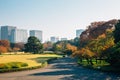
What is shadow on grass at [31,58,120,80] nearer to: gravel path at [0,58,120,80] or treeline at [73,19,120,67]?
gravel path at [0,58,120,80]

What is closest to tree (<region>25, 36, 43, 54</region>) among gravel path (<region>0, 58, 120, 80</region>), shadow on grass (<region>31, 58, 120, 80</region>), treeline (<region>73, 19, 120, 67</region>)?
treeline (<region>73, 19, 120, 67</region>)

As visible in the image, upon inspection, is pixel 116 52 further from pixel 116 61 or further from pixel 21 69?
pixel 21 69

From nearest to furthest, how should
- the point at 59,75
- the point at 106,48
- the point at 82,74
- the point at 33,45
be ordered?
the point at 59,75
the point at 82,74
the point at 106,48
the point at 33,45

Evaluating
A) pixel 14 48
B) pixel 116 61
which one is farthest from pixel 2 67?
Answer: pixel 14 48

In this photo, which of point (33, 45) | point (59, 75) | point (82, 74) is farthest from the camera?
point (33, 45)

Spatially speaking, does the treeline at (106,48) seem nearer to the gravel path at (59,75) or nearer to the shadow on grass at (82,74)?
the shadow on grass at (82,74)

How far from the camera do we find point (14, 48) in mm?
163625

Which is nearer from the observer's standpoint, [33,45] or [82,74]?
[82,74]

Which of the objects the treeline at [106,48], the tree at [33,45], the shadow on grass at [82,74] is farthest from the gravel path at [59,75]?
the tree at [33,45]

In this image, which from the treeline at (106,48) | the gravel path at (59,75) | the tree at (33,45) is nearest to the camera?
the gravel path at (59,75)

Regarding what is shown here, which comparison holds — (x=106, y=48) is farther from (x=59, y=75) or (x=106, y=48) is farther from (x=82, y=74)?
(x=59, y=75)

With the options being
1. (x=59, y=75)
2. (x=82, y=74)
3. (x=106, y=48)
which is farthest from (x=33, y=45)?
(x=59, y=75)

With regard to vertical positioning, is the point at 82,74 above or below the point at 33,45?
below

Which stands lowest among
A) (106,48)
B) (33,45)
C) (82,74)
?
(82,74)
